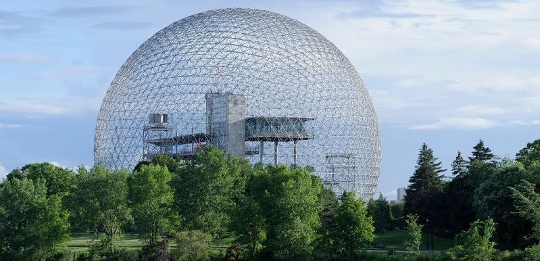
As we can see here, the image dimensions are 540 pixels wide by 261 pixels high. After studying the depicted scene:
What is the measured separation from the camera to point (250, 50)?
7756 cm

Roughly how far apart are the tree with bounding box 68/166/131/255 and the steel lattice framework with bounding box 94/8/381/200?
24.0m

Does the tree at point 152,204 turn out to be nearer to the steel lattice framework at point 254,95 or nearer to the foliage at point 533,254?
the foliage at point 533,254

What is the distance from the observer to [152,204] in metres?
50.7

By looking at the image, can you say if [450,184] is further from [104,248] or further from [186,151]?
[186,151]

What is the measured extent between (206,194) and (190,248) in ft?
16.6

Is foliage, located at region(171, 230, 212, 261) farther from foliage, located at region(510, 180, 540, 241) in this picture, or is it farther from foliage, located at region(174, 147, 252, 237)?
foliage, located at region(510, 180, 540, 241)

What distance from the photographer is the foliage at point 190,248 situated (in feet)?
154

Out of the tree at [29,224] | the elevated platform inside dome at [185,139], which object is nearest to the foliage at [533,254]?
the tree at [29,224]

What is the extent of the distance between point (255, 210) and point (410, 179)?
23634 millimetres

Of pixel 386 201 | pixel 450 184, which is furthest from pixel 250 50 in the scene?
pixel 450 184

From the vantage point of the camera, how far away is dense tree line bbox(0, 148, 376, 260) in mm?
46125

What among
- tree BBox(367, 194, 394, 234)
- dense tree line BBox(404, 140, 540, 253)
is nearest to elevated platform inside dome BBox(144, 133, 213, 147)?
tree BBox(367, 194, 394, 234)

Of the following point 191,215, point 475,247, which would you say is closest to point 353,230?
point 475,247

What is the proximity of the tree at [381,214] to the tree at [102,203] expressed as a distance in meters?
19.6
